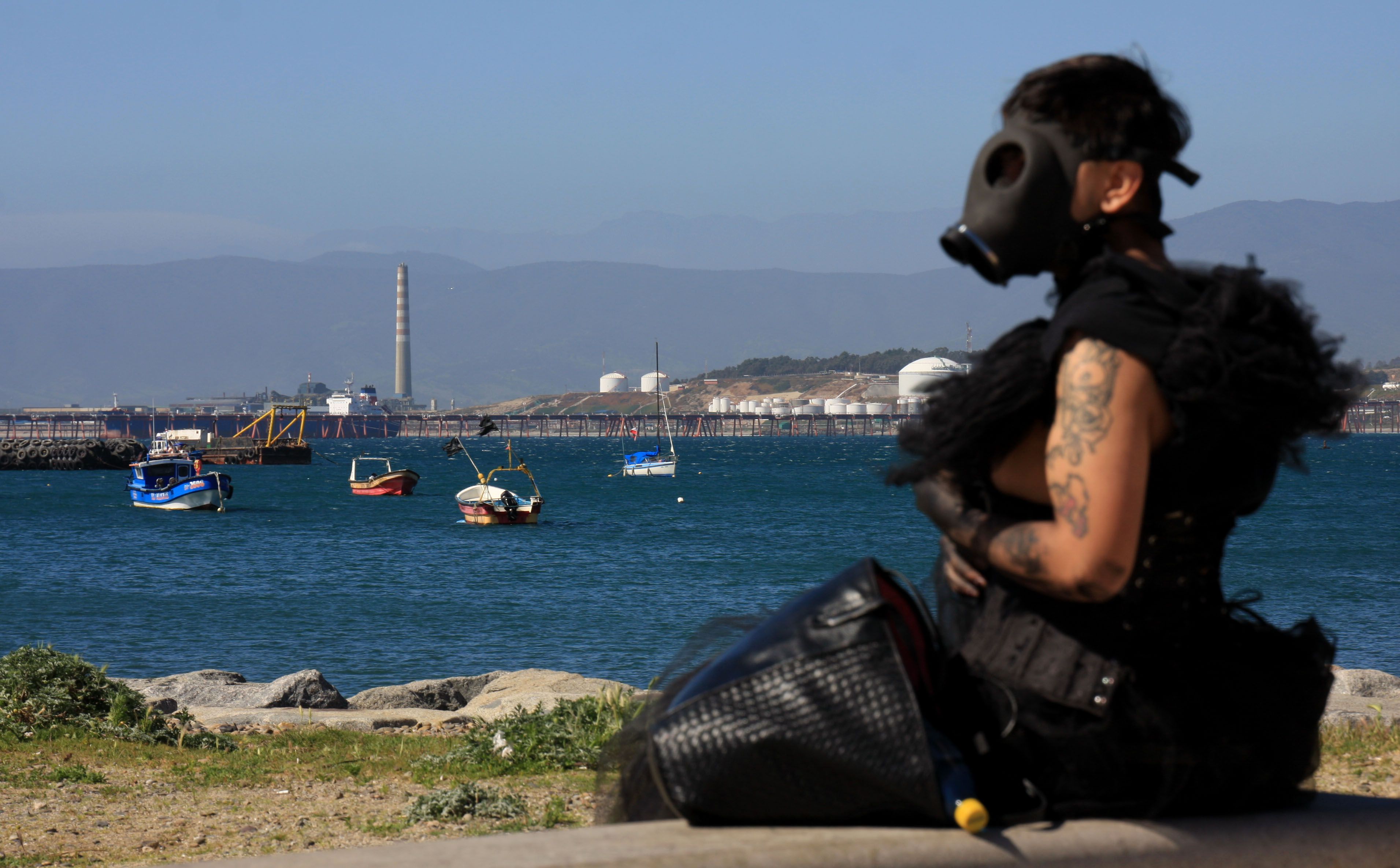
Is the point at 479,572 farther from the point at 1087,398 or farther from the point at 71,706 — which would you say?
the point at 1087,398

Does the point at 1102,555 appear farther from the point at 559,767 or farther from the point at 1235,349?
the point at 559,767

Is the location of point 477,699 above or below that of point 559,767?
below

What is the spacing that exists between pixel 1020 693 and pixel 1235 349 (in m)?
0.67

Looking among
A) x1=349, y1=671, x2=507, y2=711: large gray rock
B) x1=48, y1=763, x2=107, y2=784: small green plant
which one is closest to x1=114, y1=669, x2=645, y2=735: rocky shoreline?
x1=349, y1=671, x2=507, y2=711: large gray rock

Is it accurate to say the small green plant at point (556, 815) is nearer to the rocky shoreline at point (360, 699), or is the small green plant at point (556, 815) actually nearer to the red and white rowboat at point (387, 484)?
the rocky shoreline at point (360, 699)

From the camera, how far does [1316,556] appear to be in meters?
43.9

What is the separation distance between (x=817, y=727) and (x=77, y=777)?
6.97 meters

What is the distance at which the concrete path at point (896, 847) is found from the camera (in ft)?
6.66

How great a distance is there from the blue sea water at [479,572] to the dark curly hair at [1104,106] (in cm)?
75

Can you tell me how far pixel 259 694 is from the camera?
14.3 m

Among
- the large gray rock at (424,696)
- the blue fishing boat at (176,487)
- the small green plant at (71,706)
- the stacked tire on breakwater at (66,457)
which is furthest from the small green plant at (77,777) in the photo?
the stacked tire on breakwater at (66,457)

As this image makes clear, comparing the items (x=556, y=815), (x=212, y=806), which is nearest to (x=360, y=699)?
(x=212, y=806)

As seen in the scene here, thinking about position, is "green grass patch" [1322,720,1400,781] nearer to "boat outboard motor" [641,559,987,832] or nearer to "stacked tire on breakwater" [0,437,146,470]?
"boat outboard motor" [641,559,987,832]

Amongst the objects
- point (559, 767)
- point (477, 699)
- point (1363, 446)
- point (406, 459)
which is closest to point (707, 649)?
point (559, 767)
